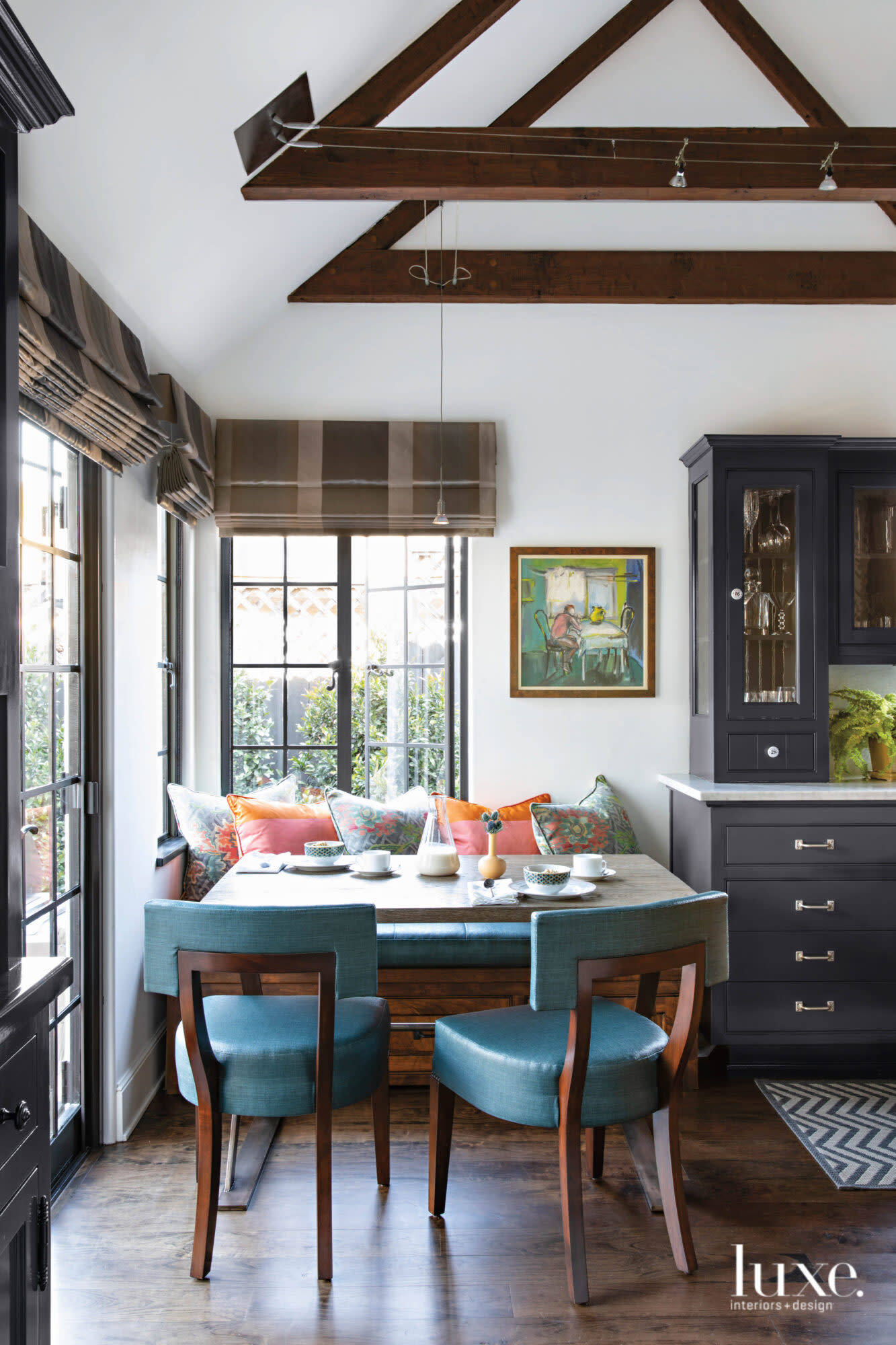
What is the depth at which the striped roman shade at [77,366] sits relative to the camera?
2049mm

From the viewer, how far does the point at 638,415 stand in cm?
407

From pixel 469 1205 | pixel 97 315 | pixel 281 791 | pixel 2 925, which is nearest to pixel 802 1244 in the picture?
pixel 469 1205

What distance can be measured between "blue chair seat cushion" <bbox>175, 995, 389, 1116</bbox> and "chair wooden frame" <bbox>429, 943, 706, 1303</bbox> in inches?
8.6

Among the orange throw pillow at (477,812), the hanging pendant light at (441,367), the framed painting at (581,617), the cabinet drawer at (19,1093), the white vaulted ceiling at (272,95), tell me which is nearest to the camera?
the cabinet drawer at (19,1093)

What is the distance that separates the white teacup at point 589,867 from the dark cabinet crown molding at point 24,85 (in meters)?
2.33

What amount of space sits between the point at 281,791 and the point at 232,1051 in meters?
1.80

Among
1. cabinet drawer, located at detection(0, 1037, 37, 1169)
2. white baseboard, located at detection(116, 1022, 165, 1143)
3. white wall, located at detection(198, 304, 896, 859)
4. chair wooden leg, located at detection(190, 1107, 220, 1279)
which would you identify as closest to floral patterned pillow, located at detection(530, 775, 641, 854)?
white wall, located at detection(198, 304, 896, 859)

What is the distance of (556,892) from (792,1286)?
106 cm

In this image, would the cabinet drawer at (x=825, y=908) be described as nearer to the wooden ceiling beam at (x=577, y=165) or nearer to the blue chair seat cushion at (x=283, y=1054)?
the blue chair seat cushion at (x=283, y=1054)

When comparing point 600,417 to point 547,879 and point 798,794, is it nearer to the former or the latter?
point 798,794

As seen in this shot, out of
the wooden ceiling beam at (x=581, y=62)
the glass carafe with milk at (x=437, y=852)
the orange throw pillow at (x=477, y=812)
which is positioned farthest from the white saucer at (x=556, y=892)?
the wooden ceiling beam at (x=581, y=62)

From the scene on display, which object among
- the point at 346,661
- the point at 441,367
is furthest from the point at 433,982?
the point at 441,367

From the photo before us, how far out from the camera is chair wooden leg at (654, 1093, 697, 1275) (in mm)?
2174

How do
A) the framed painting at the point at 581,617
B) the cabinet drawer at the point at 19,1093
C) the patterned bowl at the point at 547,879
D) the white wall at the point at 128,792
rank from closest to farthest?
1. the cabinet drawer at the point at 19,1093
2. the patterned bowl at the point at 547,879
3. the white wall at the point at 128,792
4. the framed painting at the point at 581,617
